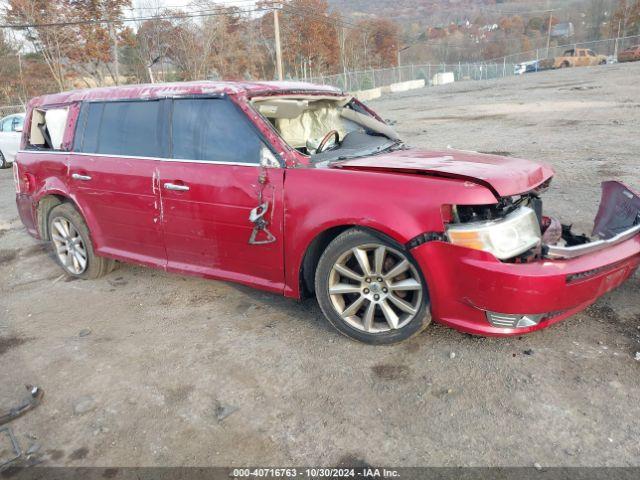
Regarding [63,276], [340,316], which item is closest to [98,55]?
[63,276]

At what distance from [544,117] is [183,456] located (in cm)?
1380

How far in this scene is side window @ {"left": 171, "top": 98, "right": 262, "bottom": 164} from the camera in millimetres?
3484

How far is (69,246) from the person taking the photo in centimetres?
490

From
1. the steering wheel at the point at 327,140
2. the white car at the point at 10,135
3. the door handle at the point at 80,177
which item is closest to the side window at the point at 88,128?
the door handle at the point at 80,177

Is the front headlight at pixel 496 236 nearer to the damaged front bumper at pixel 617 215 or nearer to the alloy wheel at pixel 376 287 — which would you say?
the alloy wheel at pixel 376 287

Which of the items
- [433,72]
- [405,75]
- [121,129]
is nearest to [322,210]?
[121,129]

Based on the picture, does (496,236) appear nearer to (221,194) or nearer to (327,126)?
(221,194)

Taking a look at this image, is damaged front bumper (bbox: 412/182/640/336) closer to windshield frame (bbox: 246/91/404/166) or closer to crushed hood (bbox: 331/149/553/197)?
crushed hood (bbox: 331/149/553/197)

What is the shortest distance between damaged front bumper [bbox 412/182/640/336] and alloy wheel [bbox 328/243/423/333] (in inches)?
6.6

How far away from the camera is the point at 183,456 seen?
2426 mm

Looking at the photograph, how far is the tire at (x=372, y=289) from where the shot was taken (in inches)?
120

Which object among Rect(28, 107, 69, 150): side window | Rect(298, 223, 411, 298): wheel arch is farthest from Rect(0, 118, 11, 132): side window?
Rect(298, 223, 411, 298): wheel arch

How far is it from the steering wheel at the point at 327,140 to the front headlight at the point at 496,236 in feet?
5.01

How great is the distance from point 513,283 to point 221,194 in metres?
2.05
